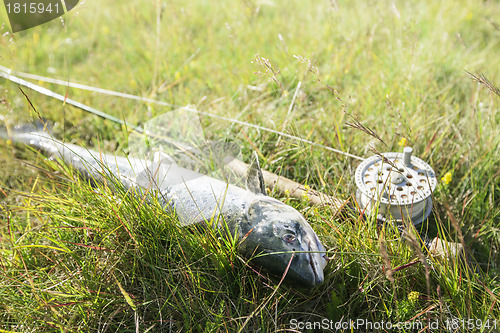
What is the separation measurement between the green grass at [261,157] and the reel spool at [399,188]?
147 millimetres

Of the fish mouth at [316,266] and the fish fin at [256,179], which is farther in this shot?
the fish fin at [256,179]

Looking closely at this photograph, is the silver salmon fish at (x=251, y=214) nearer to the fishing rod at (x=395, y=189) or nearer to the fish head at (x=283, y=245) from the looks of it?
the fish head at (x=283, y=245)

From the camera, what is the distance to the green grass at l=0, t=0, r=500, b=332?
228 centimetres

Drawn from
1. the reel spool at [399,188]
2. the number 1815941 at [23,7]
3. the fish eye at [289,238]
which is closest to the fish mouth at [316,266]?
the fish eye at [289,238]

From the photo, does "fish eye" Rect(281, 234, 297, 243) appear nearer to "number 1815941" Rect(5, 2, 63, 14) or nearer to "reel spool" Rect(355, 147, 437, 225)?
"reel spool" Rect(355, 147, 437, 225)

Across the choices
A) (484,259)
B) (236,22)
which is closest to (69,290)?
(484,259)

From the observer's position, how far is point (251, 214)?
7.55ft

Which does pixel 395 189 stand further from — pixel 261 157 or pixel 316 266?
pixel 261 157

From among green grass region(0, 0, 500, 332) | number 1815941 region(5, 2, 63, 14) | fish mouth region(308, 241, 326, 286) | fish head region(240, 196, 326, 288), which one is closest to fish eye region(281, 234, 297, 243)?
fish head region(240, 196, 326, 288)

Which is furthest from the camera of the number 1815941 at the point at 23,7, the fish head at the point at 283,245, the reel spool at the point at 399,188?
the number 1815941 at the point at 23,7

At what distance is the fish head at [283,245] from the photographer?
2104 millimetres

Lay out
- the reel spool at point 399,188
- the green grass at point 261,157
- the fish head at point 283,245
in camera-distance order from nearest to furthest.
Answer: the fish head at point 283,245
the green grass at point 261,157
the reel spool at point 399,188

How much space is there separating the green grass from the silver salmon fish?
124mm

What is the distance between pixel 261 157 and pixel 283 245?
4.33 feet
